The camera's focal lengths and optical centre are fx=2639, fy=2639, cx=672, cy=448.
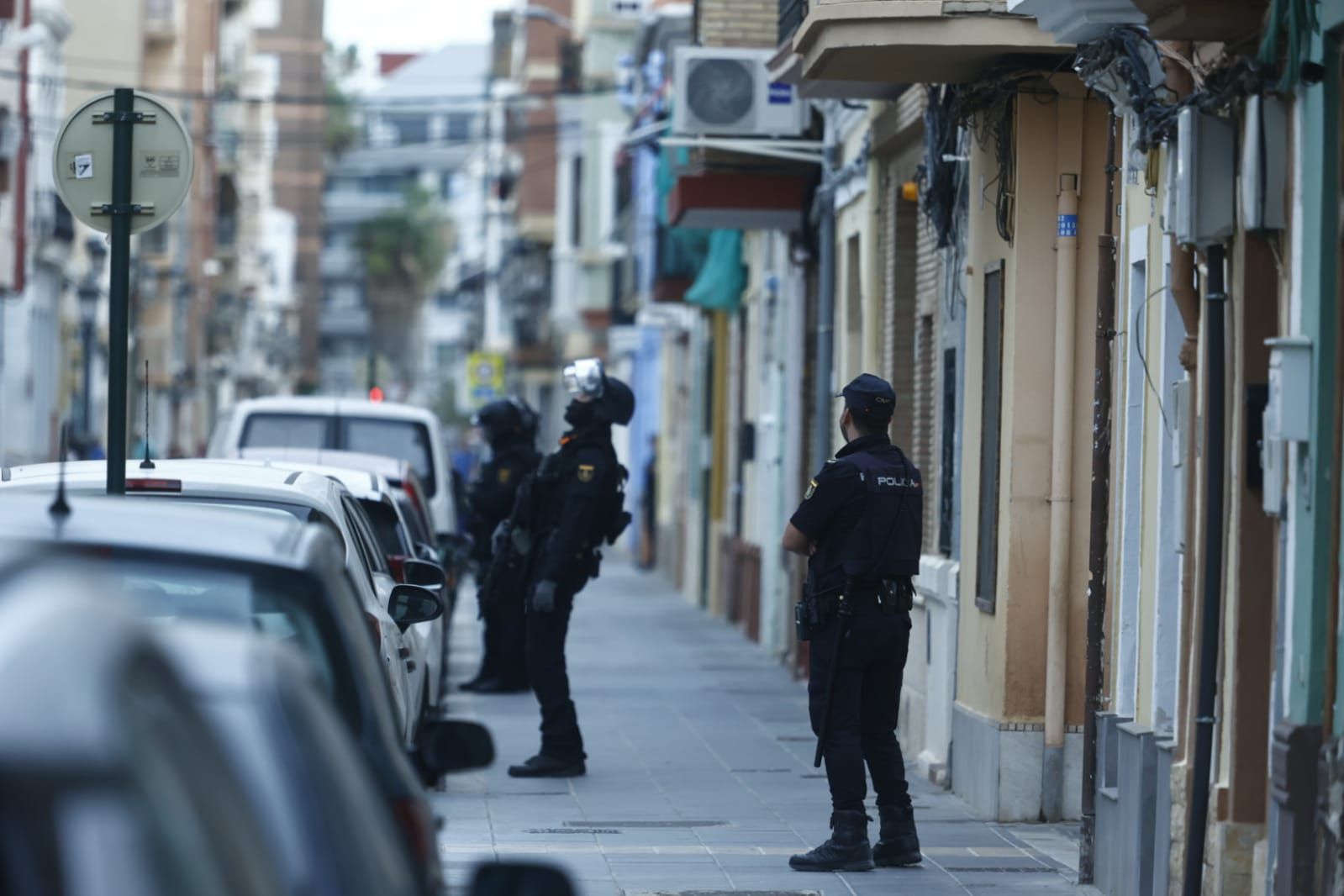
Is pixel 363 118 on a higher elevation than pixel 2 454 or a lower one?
higher

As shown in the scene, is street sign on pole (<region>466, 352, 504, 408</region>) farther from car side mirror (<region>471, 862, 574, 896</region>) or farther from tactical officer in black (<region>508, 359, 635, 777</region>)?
car side mirror (<region>471, 862, 574, 896</region>)

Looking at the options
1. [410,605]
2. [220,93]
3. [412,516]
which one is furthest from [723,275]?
[220,93]

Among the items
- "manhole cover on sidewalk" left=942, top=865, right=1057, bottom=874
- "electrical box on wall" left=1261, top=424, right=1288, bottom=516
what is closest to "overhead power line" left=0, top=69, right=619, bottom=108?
"manhole cover on sidewalk" left=942, top=865, right=1057, bottom=874

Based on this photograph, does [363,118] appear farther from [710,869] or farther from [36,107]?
[710,869]

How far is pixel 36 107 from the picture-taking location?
52.7 meters

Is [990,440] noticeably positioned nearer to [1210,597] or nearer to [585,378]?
[585,378]

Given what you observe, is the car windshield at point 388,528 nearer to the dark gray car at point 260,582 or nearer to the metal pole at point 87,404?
the dark gray car at point 260,582

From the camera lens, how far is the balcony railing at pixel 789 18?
16.5 metres

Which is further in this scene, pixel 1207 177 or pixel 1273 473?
pixel 1207 177

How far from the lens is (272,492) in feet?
27.6

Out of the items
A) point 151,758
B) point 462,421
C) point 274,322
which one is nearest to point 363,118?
point 274,322

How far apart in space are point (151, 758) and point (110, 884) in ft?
0.49

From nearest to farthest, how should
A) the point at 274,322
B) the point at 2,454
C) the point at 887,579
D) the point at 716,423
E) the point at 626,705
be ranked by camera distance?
the point at 887,579 → the point at 626,705 → the point at 716,423 → the point at 2,454 → the point at 274,322

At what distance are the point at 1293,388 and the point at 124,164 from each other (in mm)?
4404
